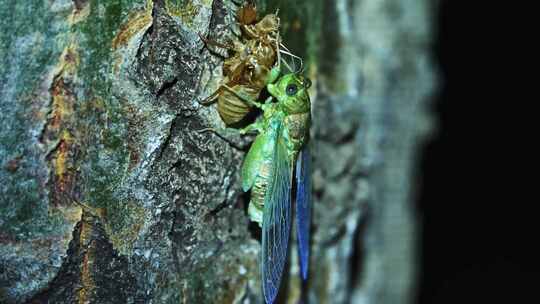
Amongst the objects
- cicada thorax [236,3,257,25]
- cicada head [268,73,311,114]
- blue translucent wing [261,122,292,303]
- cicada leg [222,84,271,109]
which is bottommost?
blue translucent wing [261,122,292,303]

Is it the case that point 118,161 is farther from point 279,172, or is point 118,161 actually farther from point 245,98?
point 279,172

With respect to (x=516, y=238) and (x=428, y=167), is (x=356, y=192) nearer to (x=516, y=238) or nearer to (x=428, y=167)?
(x=428, y=167)

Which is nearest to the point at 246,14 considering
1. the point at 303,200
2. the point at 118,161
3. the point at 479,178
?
the point at 118,161

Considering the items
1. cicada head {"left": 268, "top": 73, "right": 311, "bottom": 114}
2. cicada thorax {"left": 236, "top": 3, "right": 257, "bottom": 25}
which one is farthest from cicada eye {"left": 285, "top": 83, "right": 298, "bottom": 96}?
cicada thorax {"left": 236, "top": 3, "right": 257, "bottom": 25}

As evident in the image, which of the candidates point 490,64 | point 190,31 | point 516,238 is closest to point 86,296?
point 190,31

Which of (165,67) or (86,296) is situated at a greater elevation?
(165,67)

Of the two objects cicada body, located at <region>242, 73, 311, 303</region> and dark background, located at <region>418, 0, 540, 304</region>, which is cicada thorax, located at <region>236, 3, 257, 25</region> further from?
dark background, located at <region>418, 0, 540, 304</region>
